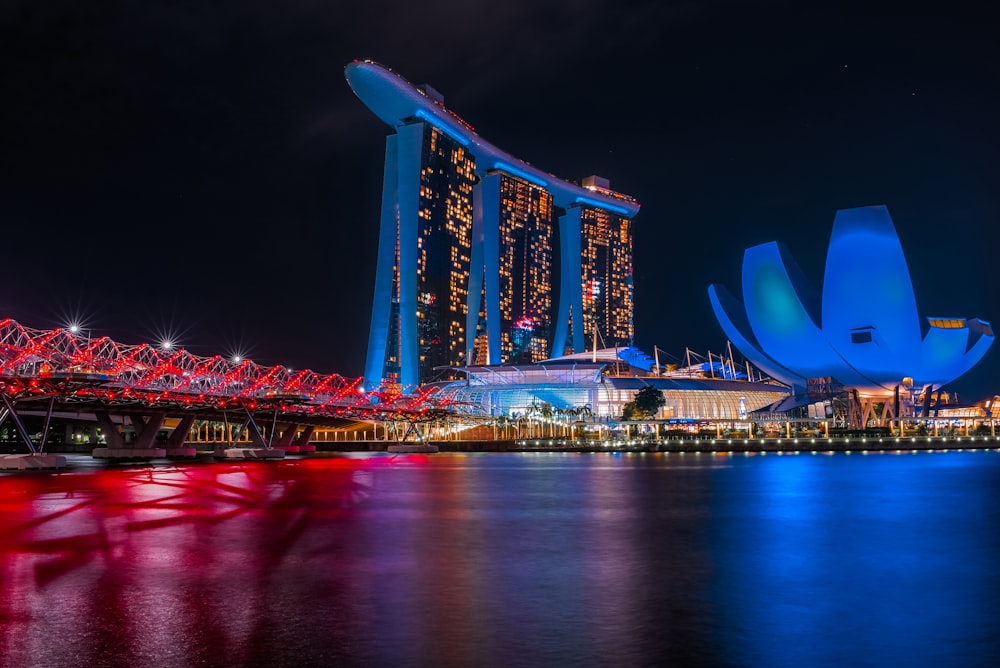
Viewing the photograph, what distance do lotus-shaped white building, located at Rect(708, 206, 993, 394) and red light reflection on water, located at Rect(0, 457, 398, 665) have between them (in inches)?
2205

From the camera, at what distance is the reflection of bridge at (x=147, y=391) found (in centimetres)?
4288

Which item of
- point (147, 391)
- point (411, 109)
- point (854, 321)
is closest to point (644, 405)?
point (854, 321)

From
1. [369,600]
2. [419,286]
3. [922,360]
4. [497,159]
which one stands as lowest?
[369,600]

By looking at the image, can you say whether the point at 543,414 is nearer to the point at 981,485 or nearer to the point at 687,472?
the point at 687,472

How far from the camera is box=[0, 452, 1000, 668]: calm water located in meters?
8.04

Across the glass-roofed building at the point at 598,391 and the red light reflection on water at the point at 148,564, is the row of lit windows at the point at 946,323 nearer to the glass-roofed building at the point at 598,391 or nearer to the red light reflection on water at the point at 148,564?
the glass-roofed building at the point at 598,391

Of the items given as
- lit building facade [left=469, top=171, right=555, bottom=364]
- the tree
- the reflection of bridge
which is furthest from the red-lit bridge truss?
lit building facade [left=469, top=171, right=555, bottom=364]

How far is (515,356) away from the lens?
14862 centimetres

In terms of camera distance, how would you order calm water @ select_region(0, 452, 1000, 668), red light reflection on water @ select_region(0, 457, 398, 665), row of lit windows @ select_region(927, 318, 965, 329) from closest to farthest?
calm water @ select_region(0, 452, 1000, 668)
red light reflection on water @ select_region(0, 457, 398, 665)
row of lit windows @ select_region(927, 318, 965, 329)

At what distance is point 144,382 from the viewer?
50.7 m

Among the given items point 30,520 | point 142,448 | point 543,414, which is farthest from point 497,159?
point 30,520

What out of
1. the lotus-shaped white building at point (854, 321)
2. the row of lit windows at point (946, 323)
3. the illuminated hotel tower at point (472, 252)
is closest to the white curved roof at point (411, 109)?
the illuminated hotel tower at point (472, 252)

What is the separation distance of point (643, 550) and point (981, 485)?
65.2 ft

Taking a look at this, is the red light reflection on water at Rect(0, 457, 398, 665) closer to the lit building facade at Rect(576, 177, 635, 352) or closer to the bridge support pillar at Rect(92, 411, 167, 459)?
the bridge support pillar at Rect(92, 411, 167, 459)
